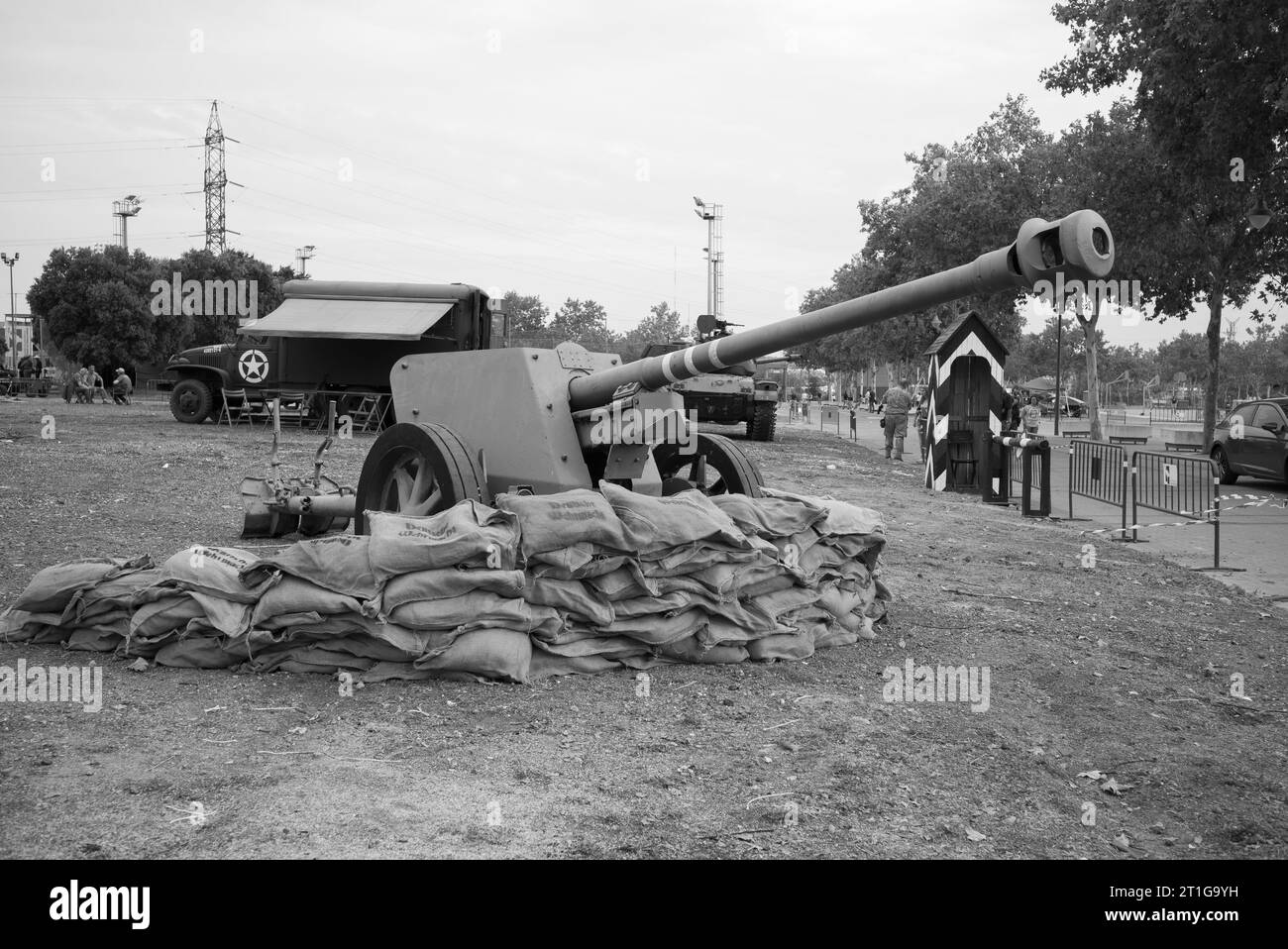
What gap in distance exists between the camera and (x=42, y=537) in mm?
8211

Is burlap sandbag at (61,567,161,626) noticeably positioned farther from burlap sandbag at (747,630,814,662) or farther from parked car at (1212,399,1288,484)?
parked car at (1212,399,1288,484)

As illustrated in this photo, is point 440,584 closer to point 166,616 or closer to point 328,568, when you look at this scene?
point 328,568

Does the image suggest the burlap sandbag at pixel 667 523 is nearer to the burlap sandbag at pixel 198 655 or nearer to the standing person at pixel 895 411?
the burlap sandbag at pixel 198 655

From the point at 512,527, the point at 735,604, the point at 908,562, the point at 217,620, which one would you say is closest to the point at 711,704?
the point at 735,604

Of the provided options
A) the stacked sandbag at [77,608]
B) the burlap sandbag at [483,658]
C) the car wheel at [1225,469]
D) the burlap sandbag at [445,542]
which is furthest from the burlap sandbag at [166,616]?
the car wheel at [1225,469]

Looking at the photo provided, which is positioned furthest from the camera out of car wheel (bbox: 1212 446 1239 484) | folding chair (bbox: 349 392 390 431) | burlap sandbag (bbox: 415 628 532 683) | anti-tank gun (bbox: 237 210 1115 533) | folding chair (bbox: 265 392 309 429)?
folding chair (bbox: 265 392 309 429)

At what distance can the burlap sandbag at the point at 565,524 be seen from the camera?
5.19 meters

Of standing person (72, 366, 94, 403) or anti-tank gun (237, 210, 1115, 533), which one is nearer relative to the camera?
anti-tank gun (237, 210, 1115, 533)

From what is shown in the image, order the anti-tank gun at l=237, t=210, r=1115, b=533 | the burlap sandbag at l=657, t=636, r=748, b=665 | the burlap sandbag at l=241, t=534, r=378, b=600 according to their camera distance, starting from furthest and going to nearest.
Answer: the anti-tank gun at l=237, t=210, r=1115, b=533
the burlap sandbag at l=657, t=636, r=748, b=665
the burlap sandbag at l=241, t=534, r=378, b=600

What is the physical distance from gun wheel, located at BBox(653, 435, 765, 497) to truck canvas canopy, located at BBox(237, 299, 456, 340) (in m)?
12.8

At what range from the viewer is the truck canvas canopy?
1981cm

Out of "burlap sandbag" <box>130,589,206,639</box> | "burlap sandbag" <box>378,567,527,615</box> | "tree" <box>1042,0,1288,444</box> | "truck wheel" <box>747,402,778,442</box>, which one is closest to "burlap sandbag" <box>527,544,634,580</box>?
"burlap sandbag" <box>378,567,527,615</box>

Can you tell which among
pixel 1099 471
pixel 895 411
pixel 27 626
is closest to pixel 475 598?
pixel 27 626

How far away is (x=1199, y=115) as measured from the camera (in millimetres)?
15383
